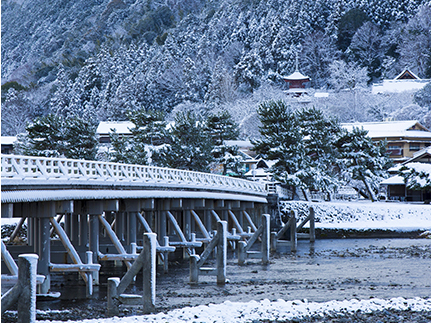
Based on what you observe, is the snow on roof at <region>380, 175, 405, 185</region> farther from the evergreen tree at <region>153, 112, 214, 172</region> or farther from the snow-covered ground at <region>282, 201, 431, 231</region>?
the evergreen tree at <region>153, 112, 214, 172</region>

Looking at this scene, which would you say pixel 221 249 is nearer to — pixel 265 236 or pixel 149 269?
pixel 149 269

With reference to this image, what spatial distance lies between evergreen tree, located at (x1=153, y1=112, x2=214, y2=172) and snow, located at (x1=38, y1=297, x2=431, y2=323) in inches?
1517

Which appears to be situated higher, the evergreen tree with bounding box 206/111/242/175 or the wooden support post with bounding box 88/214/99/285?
the evergreen tree with bounding box 206/111/242/175

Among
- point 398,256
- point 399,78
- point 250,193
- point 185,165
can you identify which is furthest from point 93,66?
point 398,256

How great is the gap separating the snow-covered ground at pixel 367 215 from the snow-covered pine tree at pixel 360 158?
623 centimetres

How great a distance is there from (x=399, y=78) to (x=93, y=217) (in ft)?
362

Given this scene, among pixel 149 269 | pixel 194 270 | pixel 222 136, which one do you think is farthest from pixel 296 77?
pixel 149 269

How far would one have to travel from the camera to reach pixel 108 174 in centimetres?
2666

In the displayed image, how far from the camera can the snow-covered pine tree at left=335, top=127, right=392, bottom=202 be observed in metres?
58.8

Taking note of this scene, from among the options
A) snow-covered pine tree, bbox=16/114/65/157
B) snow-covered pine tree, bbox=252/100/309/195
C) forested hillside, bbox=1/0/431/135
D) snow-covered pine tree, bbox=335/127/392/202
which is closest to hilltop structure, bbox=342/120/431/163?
snow-covered pine tree, bbox=335/127/392/202

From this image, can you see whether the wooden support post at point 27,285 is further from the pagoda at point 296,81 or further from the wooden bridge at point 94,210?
the pagoda at point 296,81

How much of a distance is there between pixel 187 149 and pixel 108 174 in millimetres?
29734

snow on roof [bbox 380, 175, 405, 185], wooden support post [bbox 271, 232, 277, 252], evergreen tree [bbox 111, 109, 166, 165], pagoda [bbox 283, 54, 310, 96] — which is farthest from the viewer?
pagoda [bbox 283, 54, 310, 96]

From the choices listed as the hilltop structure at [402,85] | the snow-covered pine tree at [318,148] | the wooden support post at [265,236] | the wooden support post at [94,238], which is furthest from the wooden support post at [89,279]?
the hilltop structure at [402,85]
